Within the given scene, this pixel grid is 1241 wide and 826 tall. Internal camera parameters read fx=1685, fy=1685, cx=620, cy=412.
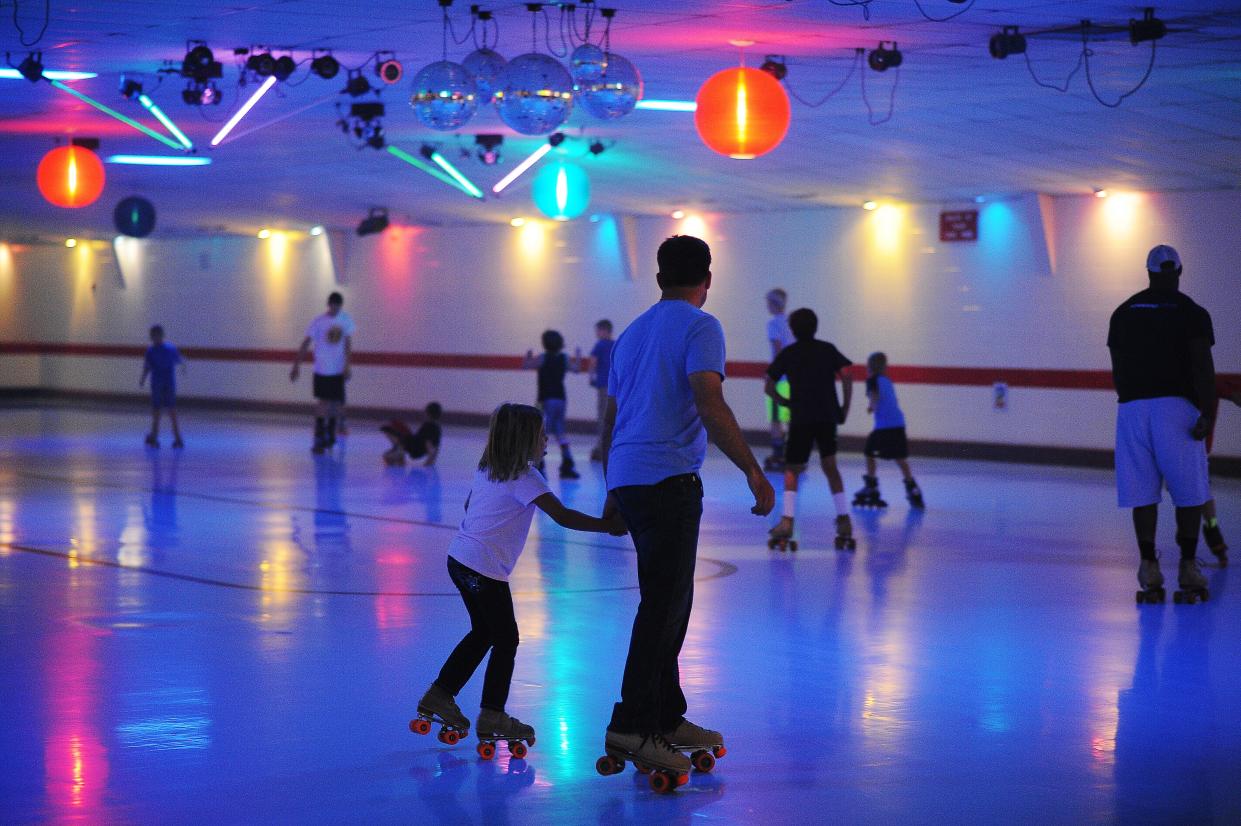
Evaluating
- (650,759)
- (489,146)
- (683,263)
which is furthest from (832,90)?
(650,759)

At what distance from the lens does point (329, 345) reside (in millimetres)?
17766

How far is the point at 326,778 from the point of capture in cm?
447

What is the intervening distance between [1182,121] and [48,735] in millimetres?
10126

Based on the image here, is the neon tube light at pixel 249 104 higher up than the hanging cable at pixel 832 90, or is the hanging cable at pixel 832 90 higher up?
the hanging cable at pixel 832 90

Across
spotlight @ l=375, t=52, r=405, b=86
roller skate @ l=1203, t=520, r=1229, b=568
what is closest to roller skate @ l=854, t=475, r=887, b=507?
roller skate @ l=1203, t=520, r=1229, b=568

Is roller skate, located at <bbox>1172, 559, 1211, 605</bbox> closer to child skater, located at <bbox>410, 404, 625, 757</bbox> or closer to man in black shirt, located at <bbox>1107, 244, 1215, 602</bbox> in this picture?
man in black shirt, located at <bbox>1107, 244, 1215, 602</bbox>

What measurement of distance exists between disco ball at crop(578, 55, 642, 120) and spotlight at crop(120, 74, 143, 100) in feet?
14.5

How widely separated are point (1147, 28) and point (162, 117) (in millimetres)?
7183

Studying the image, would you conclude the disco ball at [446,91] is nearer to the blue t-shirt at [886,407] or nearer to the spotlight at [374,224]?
the blue t-shirt at [886,407]

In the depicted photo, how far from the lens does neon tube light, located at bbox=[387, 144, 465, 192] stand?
51.8 ft

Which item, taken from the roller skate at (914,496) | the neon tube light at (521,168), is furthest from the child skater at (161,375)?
the roller skate at (914,496)

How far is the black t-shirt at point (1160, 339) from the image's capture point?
7.39 metres

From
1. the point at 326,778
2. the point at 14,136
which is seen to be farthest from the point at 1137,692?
the point at 14,136

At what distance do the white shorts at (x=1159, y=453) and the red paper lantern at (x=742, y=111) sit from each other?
242 cm
